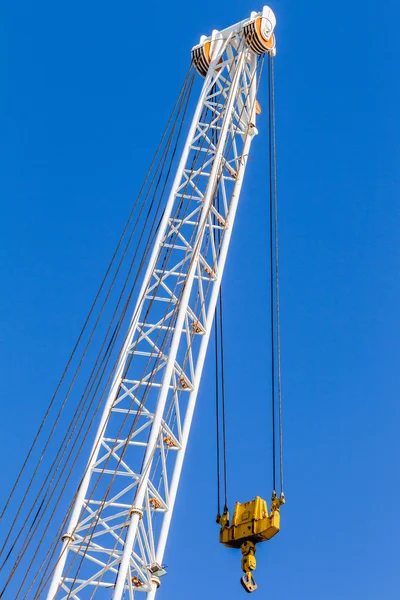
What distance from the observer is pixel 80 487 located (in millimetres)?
25828

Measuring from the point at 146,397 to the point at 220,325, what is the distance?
281 inches

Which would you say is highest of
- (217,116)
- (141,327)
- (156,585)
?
(217,116)

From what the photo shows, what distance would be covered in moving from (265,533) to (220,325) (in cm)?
914

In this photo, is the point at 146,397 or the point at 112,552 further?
the point at 146,397

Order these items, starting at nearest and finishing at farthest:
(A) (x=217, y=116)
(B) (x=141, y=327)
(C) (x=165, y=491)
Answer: (C) (x=165, y=491), (B) (x=141, y=327), (A) (x=217, y=116)

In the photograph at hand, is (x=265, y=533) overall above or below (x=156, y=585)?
above

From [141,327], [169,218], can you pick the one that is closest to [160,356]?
[141,327]

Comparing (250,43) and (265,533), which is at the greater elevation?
(250,43)

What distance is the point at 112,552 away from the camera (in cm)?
2430

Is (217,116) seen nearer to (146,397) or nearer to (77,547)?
(146,397)

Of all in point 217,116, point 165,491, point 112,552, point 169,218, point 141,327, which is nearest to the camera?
point 112,552

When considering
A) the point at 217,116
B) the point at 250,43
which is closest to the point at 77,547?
the point at 217,116

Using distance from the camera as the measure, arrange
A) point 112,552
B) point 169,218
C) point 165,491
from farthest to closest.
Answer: point 169,218
point 165,491
point 112,552

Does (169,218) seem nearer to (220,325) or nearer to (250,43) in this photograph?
(220,325)
